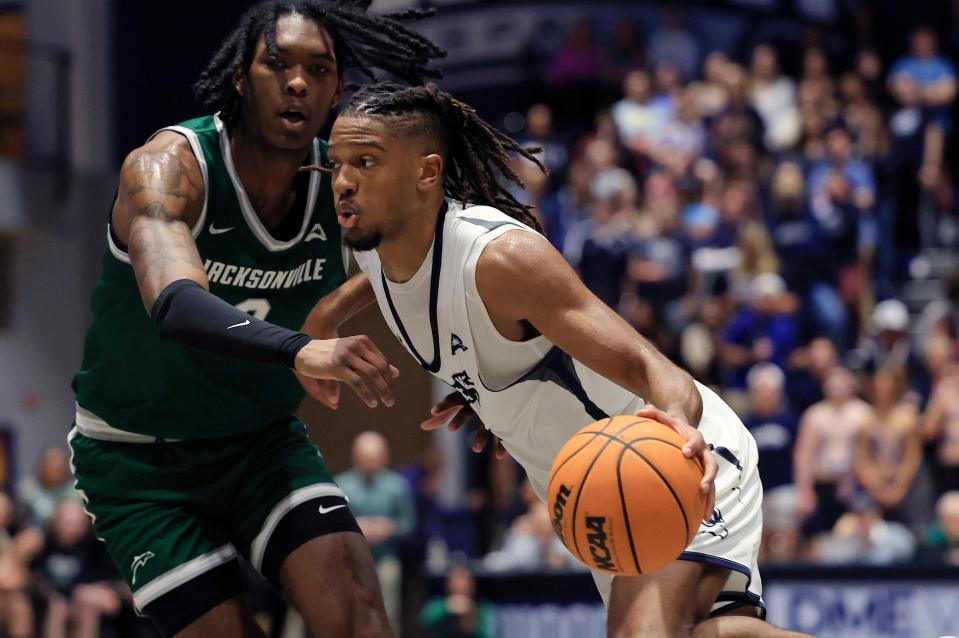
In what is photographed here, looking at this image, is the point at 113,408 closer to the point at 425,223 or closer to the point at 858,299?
the point at 425,223

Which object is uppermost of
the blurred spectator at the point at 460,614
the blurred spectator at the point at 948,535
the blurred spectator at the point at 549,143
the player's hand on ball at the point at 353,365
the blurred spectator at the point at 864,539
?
the player's hand on ball at the point at 353,365

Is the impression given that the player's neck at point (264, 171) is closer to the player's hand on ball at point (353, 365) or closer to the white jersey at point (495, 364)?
the white jersey at point (495, 364)

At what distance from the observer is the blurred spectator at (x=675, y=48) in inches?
575

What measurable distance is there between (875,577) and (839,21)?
8.99m

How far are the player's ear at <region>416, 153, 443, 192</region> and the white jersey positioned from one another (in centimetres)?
10

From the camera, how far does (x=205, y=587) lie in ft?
14.3

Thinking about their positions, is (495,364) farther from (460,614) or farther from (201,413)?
(460,614)

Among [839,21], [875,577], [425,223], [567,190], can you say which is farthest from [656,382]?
[839,21]

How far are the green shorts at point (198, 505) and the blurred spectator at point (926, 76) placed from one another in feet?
29.9

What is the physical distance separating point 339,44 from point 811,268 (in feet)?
24.4

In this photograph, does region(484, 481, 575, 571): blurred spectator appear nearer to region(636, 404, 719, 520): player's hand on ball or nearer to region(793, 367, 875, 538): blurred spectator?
region(793, 367, 875, 538): blurred spectator

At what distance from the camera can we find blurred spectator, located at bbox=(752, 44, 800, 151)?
499 inches

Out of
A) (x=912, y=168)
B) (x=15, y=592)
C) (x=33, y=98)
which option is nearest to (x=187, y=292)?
(x=15, y=592)

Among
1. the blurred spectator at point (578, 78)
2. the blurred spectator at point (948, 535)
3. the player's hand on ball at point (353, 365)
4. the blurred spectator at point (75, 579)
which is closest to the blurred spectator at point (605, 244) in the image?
the blurred spectator at point (578, 78)
